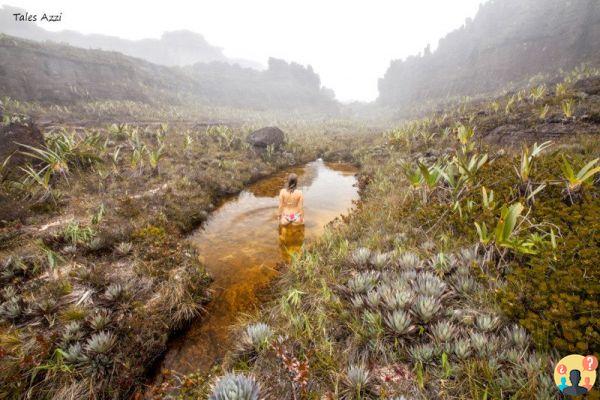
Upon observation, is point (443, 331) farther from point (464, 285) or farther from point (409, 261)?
point (409, 261)

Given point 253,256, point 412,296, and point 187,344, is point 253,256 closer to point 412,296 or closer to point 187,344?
point 187,344

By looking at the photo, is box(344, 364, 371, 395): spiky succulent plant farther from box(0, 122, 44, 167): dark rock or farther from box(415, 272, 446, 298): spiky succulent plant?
box(0, 122, 44, 167): dark rock

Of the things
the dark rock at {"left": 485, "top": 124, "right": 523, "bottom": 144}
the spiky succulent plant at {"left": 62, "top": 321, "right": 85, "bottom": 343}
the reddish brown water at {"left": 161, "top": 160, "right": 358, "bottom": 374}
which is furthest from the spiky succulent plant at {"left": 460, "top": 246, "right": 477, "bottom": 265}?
the dark rock at {"left": 485, "top": 124, "right": 523, "bottom": 144}

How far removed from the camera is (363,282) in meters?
3.49

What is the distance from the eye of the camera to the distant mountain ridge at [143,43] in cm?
6575

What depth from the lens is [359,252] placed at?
13.7 feet

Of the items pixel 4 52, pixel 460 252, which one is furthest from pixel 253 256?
pixel 4 52

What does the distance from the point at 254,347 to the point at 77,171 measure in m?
9.12

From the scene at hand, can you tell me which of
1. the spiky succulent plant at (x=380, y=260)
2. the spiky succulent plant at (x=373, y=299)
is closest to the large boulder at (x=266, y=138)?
the spiky succulent plant at (x=380, y=260)

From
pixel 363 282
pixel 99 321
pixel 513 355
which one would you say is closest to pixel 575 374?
pixel 513 355

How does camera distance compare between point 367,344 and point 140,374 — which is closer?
point 367,344

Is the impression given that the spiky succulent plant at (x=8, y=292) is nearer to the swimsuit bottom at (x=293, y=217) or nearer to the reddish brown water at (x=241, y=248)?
the reddish brown water at (x=241, y=248)

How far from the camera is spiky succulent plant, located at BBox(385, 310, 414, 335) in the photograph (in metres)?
2.66

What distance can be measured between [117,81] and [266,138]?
3492 centimetres
